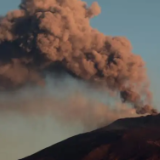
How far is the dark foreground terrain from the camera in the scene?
3083 inches

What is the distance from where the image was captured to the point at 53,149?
288 ft

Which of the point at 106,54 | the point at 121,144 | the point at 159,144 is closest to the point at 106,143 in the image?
the point at 121,144

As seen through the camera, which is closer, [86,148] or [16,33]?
[86,148]

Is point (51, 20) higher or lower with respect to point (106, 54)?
higher

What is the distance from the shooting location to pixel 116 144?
82.3 meters

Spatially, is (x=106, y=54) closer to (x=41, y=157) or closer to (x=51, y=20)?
(x=51, y=20)

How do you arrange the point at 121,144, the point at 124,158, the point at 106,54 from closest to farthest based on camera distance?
the point at 124,158 → the point at 121,144 → the point at 106,54

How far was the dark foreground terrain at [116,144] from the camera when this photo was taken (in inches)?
3083

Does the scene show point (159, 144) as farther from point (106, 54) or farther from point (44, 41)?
point (44, 41)

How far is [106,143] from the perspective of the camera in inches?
3270

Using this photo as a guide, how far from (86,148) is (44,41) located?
17.9 metres

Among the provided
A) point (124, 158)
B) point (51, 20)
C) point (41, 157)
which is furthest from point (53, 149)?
point (51, 20)

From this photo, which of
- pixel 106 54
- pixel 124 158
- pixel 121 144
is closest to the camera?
pixel 124 158

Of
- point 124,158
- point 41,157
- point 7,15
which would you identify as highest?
point 7,15
